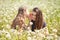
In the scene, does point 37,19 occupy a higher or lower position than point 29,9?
lower

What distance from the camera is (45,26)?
6.18 ft

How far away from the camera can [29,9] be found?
189 centimetres

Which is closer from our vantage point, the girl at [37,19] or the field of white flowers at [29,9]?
the field of white flowers at [29,9]

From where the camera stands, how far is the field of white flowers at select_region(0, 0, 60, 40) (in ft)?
5.79

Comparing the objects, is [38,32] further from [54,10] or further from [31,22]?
[54,10]

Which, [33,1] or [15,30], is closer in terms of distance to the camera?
[15,30]

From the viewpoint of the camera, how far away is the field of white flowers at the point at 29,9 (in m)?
1.77

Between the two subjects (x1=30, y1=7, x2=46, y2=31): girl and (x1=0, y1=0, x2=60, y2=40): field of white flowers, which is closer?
(x1=0, y1=0, x2=60, y2=40): field of white flowers

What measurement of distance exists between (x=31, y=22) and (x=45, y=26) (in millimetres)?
141

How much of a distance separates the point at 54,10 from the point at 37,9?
197 mm

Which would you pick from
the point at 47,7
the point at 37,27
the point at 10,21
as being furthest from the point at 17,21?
the point at 47,7

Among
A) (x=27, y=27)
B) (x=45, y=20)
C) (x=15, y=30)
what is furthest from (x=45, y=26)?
(x=15, y=30)

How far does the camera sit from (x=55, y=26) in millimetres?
1870

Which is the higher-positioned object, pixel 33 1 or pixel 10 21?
pixel 33 1
